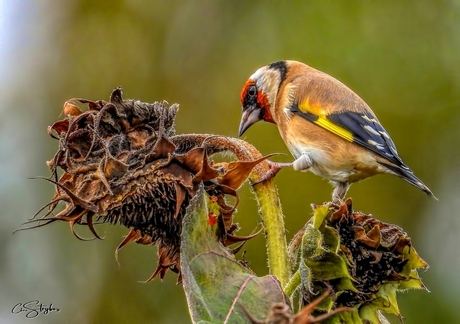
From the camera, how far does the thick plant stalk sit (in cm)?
207

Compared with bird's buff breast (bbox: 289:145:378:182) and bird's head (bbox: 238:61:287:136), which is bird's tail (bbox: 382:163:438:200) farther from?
bird's head (bbox: 238:61:287:136)

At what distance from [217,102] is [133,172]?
11.7ft

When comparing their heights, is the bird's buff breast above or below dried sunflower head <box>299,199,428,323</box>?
below

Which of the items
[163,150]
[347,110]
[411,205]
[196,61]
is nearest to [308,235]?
[163,150]

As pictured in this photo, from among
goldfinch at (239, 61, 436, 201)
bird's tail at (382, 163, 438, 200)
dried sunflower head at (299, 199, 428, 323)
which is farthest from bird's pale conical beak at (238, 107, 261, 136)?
dried sunflower head at (299, 199, 428, 323)

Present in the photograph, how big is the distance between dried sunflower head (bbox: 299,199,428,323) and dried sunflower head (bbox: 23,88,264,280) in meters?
0.24

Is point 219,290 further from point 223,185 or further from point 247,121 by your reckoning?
point 247,121

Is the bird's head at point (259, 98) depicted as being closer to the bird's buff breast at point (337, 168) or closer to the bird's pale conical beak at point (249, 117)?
the bird's pale conical beak at point (249, 117)

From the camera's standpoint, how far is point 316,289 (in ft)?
6.29

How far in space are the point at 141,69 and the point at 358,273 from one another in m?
Result: 4.45

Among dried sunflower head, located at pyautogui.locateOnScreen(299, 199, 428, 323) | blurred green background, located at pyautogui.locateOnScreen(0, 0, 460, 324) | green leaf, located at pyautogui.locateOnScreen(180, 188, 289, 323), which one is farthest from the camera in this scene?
blurred green background, located at pyautogui.locateOnScreen(0, 0, 460, 324)

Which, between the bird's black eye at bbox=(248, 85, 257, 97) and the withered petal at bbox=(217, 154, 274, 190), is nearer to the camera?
the withered petal at bbox=(217, 154, 274, 190)

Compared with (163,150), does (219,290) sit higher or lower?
lower

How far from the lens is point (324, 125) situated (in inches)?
153
